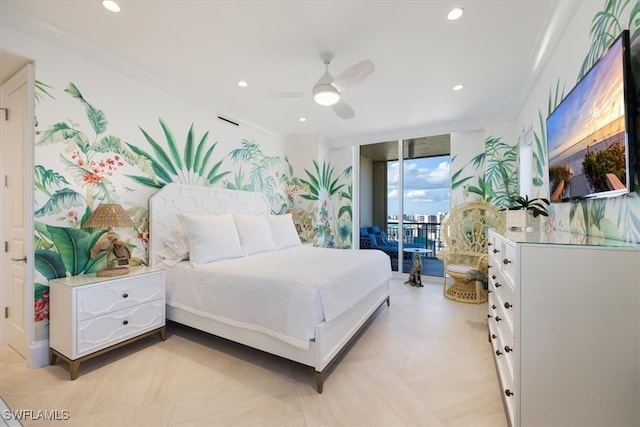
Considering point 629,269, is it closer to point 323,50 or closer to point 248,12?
point 323,50

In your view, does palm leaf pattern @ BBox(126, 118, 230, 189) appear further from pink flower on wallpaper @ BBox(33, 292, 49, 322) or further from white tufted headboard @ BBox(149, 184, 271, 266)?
pink flower on wallpaper @ BBox(33, 292, 49, 322)

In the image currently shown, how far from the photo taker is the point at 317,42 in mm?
2240

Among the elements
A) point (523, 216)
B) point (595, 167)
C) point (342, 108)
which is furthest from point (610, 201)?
point (342, 108)

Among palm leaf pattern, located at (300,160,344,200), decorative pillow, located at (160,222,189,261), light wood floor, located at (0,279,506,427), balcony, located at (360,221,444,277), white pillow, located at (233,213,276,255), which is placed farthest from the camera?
balcony, located at (360,221,444,277)

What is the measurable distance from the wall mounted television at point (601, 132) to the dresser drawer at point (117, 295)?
319cm

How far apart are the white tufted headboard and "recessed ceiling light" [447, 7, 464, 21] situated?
3.03m

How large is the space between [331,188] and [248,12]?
144 inches

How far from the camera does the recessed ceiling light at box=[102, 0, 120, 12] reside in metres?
1.83

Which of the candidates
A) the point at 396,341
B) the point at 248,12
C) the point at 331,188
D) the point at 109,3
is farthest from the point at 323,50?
the point at 331,188

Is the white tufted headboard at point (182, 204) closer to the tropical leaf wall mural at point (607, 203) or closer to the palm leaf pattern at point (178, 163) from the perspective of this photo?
the palm leaf pattern at point (178, 163)

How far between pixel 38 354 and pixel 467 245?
4.96 m

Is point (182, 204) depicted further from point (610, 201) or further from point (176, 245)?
point (610, 201)

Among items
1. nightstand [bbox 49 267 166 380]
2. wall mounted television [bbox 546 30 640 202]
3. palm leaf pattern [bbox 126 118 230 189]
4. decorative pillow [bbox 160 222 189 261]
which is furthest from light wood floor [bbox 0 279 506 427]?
palm leaf pattern [bbox 126 118 230 189]

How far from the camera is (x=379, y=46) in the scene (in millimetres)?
2305
